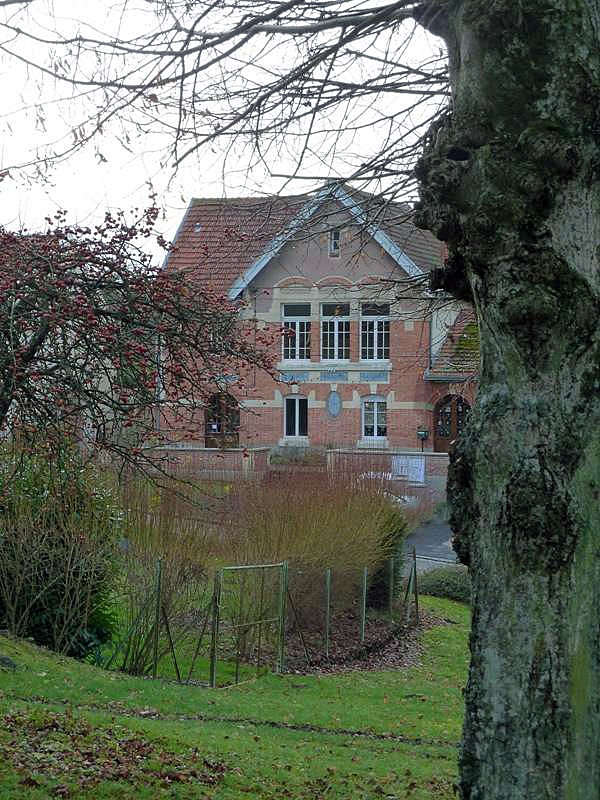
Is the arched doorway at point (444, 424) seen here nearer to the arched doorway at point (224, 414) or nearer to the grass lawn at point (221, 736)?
the grass lawn at point (221, 736)

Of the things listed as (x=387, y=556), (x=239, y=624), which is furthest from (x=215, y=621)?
(x=387, y=556)

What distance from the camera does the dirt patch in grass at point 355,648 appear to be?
1717 cm

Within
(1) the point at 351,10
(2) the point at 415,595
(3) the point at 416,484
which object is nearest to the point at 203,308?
(1) the point at 351,10

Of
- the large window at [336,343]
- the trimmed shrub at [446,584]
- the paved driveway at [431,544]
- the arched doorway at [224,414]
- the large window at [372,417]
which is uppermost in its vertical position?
the large window at [336,343]

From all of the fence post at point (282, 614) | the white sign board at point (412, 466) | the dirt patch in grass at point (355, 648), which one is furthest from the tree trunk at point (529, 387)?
the white sign board at point (412, 466)

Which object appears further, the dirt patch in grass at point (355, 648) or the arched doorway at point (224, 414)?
the dirt patch in grass at point (355, 648)

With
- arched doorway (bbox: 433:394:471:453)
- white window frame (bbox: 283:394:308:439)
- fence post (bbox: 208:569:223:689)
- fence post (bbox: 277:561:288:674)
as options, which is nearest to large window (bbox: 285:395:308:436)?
white window frame (bbox: 283:394:308:439)

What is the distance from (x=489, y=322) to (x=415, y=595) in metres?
17.5

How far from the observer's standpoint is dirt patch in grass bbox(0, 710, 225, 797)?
719cm

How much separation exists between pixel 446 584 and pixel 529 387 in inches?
812

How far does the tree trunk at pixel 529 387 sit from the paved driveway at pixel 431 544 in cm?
2087

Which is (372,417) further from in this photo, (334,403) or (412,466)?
(412,466)

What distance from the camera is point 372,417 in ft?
127

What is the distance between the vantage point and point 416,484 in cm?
3219
